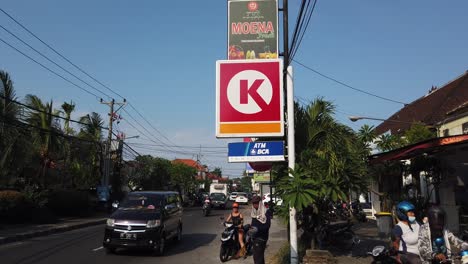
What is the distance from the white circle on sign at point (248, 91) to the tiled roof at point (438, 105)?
16406mm

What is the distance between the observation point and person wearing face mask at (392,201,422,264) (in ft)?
20.9

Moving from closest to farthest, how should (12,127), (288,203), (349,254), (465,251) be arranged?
(465,251), (288,203), (349,254), (12,127)

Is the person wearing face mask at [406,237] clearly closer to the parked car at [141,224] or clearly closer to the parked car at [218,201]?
the parked car at [141,224]

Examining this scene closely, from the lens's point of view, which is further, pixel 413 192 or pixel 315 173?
pixel 413 192

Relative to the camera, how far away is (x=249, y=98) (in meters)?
8.40

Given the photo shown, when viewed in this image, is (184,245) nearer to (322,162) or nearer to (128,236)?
(128,236)

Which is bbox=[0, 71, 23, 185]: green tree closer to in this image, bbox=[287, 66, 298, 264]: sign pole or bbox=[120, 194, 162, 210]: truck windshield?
bbox=[120, 194, 162, 210]: truck windshield

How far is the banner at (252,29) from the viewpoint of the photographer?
971 cm

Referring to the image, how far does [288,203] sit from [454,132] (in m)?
15.5

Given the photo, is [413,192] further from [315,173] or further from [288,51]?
[288,51]

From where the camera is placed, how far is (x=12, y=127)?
78.3 feet

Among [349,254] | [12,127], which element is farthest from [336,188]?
[12,127]

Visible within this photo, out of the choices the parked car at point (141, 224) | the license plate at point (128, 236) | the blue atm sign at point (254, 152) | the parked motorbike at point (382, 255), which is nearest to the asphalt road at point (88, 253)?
the parked car at point (141, 224)

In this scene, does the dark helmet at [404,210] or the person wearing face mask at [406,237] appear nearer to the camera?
the person wearing face mask at [406,237]
